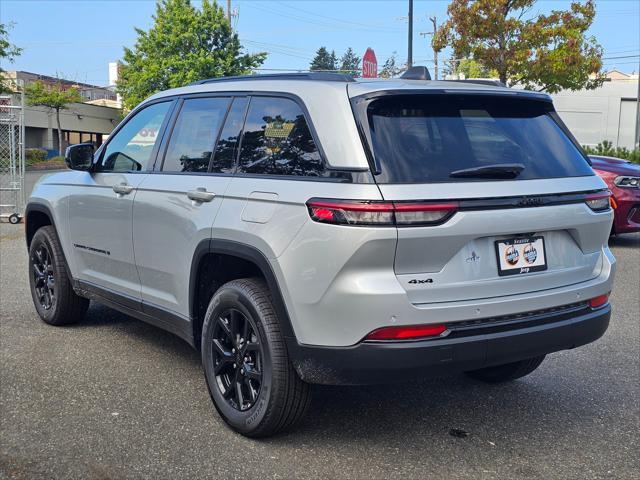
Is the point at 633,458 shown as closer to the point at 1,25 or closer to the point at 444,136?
the point at 444,136

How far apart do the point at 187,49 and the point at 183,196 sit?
162ft

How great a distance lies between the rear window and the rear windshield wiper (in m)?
0.01

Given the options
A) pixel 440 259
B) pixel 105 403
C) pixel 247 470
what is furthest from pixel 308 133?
pixel 105 403

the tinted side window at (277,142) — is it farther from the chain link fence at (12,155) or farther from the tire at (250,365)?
the chain link fence at (12,155)

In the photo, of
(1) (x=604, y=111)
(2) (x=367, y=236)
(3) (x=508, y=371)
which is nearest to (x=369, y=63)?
(3) (x=508, y=371)

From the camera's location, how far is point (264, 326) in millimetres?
3506

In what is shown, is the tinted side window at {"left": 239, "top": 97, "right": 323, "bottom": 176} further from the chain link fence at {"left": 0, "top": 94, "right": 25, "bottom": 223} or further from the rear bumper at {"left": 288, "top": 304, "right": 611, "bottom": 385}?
the chain link fence at {"left": 0, "top": 94, "right": 25, "bottom": 223}

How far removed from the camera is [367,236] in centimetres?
311

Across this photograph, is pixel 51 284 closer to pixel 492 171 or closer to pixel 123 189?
pixel 123 189

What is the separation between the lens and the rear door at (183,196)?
13.3ft

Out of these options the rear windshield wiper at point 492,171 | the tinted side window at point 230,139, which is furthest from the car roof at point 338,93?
the rear windshield wiper at point 492,171

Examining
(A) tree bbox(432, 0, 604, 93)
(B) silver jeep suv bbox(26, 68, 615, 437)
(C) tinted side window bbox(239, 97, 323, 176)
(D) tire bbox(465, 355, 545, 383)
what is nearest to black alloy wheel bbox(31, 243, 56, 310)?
(B) silver jeep suv bbox(26, 68, 615, 437)

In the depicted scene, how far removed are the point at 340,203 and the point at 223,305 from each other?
100 cm

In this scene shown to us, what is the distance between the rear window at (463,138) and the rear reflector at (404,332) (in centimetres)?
64
